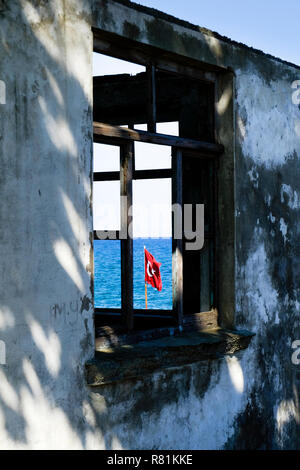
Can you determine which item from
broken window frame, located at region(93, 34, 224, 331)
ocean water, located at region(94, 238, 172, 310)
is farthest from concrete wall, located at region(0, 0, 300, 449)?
ocean water, located at region(94, 238, 172, 310)

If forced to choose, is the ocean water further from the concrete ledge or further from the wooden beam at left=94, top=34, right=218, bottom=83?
the wooden beam at left=94, top=34, right=218, bottom=83

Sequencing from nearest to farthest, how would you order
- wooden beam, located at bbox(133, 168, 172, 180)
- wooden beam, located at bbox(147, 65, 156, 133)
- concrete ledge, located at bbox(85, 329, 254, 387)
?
concrete ledge, located at bbox(85, 329, 254, 387), wooden beam, located at bbox(147, 65, 156, 133), wooden beam, located at bbox(133, 168, 172, 180)

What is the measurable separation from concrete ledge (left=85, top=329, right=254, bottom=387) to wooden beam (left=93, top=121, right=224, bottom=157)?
5.05 ft

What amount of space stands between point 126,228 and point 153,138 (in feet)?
2.46

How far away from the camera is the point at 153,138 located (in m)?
4.48

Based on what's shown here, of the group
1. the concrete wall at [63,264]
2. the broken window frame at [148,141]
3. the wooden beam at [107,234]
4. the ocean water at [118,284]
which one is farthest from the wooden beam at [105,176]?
the ocean water at [118,284]

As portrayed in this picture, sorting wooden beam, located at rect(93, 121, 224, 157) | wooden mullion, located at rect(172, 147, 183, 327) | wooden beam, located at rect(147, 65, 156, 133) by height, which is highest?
wooden beam, located at rect(147, 65, 156, 133)

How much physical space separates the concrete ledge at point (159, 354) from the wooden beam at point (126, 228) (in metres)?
0.29

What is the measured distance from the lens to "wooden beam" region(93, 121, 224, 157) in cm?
412

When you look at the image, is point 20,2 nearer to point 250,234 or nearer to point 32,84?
point 32,84

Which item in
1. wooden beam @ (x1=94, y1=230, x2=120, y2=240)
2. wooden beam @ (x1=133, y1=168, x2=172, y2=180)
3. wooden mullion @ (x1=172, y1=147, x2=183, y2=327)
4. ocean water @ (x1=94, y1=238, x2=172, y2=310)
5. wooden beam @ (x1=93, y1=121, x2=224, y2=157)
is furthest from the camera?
ocean water @ (x1=94, y1=238, x2=172, y2=310)

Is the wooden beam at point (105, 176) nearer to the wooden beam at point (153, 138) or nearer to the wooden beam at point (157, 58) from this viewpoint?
the wooden beam at point (153, 138)

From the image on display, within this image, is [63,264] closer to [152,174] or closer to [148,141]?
[148,141]
